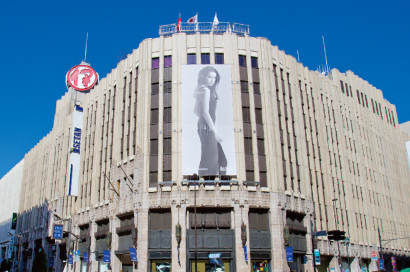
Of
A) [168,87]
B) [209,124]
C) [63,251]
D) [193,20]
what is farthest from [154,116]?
[63,251]

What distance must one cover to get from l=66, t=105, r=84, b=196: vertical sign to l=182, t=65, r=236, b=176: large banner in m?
25.9

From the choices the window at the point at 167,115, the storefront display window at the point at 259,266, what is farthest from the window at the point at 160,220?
the window at the point at 167,115

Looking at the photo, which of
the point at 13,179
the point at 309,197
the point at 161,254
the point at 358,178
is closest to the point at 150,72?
the point at 161,254

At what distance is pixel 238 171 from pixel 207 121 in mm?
6900

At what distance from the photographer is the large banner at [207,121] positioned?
148ft

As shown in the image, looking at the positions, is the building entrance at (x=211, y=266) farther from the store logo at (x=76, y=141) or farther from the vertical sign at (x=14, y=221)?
the vertical sign at (x=14, y=221)

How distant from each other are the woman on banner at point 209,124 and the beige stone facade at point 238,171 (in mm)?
1690

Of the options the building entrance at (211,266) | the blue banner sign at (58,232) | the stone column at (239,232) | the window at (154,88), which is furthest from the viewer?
the blue banner sign at (58,232)

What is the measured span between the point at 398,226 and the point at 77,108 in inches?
2499

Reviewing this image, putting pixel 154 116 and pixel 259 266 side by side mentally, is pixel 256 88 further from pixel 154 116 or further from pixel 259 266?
pixel 259 266

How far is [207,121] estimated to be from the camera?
4697 cm

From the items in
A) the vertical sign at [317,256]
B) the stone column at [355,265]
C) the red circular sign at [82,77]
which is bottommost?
the stone column at [355,265]

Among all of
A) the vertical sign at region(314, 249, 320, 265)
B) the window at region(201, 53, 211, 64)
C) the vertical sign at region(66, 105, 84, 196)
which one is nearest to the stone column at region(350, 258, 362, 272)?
the vertical sign at region(314, 249, 320, 265)

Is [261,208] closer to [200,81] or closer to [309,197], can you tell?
[309,197]
